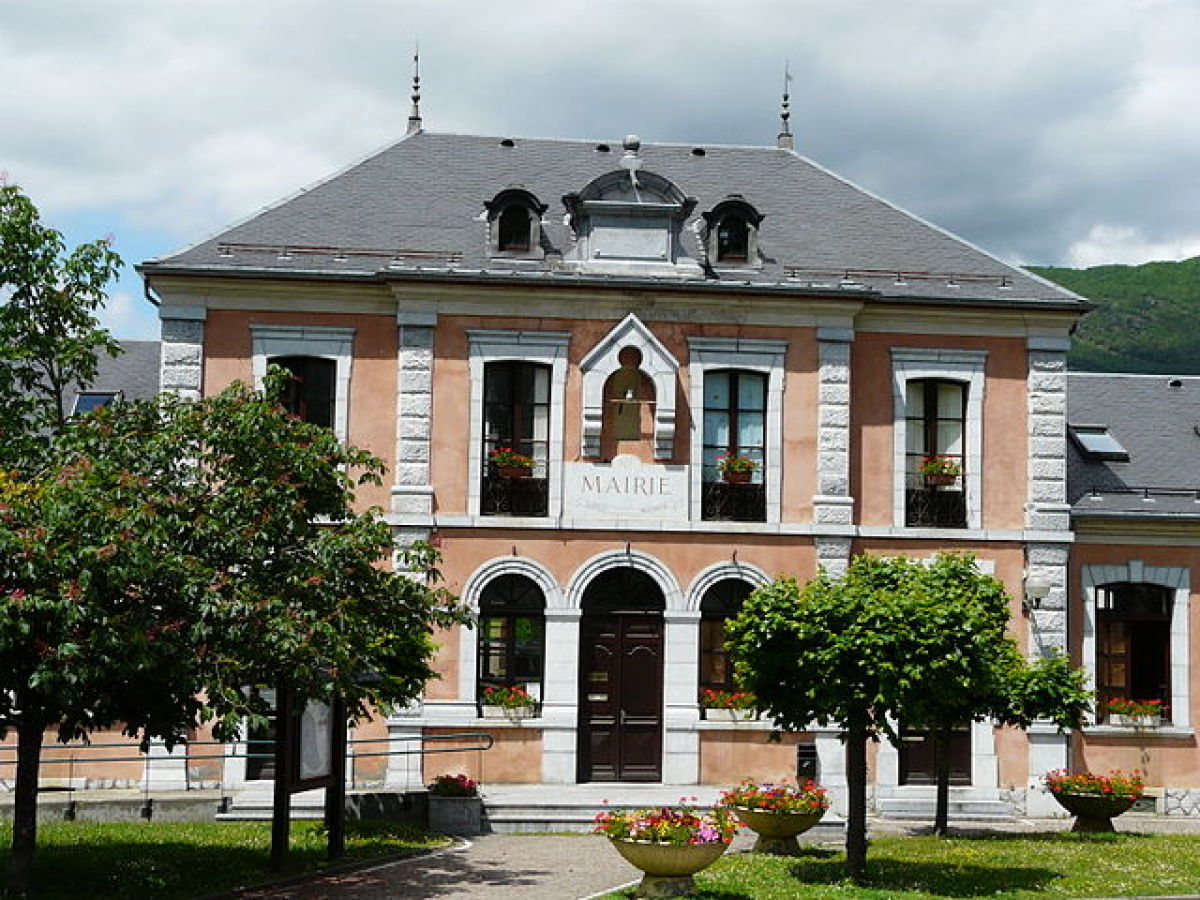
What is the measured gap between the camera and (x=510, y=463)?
77.3 ft

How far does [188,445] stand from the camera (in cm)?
1574

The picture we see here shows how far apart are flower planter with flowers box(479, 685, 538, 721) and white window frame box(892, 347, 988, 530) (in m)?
6.85

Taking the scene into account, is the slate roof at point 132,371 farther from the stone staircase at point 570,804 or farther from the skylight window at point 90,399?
the stone staircase at point 570,804

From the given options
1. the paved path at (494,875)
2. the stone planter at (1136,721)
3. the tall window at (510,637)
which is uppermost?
the tall window at (510,637)

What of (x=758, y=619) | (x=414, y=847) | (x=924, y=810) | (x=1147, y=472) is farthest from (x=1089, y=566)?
(x=414, y=847)

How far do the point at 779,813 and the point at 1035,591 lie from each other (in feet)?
25.1

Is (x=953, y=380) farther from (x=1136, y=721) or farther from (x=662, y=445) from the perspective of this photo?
(x=1136, y=721)

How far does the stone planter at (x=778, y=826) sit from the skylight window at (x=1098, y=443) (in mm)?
11375

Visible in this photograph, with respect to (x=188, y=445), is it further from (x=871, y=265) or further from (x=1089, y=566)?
(x=1089, y=566)

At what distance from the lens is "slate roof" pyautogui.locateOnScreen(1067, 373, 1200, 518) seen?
82.6ft

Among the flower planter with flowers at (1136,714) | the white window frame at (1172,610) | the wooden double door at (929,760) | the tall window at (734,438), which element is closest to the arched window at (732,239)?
the tall window at (734,438)

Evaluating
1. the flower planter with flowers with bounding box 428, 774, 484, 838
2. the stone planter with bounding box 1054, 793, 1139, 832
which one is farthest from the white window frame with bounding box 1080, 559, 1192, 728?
the flower planter with flowers with bounding box 428, 774, 484, 838

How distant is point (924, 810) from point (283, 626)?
12410mm

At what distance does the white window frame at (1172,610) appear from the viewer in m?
24.7
